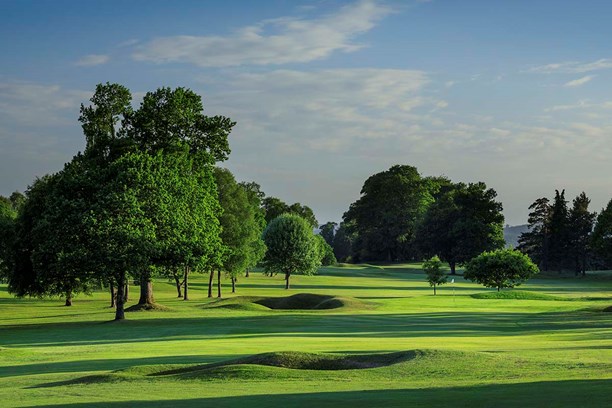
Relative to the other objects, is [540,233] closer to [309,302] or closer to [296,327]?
[309,302]

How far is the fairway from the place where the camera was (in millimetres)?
16156

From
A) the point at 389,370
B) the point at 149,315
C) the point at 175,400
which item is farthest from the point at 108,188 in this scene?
the point at 175,400

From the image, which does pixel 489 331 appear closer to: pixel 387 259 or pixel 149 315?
pixel 149 315

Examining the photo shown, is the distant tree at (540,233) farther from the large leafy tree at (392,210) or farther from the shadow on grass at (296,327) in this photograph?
the shadow on grass at (296,327)

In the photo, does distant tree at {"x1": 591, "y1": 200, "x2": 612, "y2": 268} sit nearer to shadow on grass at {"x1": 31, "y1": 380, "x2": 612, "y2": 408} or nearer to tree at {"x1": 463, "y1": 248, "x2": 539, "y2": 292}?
tree at {"x1": 463, "y1": 248, "x2": 539, "y2": 292}

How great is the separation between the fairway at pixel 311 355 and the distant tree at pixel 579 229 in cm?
7614

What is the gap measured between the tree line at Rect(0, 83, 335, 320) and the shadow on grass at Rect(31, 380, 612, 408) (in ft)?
127

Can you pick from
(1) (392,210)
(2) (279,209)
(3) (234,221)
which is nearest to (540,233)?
(1) (392,210)

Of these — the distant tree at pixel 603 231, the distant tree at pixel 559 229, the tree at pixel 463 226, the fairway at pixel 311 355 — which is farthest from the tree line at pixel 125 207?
the distant tree at pixel 559 229

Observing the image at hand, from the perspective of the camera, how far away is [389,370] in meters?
21.6

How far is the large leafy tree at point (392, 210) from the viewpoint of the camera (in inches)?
6747

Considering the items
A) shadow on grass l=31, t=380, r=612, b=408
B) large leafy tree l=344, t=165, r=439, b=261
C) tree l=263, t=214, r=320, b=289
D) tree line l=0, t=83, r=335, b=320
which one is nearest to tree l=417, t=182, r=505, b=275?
large leafy tree l=344, t=165, r=439, b=261

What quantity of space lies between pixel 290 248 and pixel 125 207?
54535 mm

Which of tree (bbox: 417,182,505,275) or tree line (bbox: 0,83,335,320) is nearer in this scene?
tree line (bbox: 0,83,335,320)
